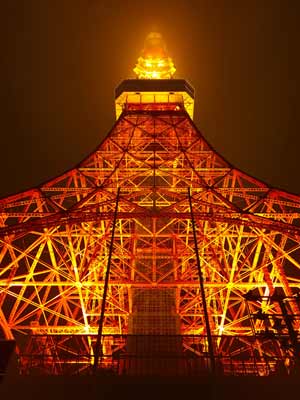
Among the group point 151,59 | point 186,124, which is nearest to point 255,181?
point 186,124

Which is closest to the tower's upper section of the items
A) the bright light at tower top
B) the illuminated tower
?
the illuminated tower

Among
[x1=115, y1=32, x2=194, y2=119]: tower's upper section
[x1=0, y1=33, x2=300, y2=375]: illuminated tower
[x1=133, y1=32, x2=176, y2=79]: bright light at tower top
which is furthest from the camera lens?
[x1=133, y1=32, x2=176, y2=79]: bright light at tower top

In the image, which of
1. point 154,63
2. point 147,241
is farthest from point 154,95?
point 147,241

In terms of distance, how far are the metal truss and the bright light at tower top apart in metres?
4.02

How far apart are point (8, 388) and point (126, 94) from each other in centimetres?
1829

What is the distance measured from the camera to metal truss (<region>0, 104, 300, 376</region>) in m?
12.2

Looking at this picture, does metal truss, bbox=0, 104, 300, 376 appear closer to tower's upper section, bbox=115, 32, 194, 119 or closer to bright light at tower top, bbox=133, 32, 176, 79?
tower's upper section, bbox=115, 32, 194, 119

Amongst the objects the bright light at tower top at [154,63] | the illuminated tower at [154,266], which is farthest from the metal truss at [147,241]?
the bright light at tower top at [154,63]

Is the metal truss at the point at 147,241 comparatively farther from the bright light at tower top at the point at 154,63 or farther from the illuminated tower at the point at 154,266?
the bright light at tower top at the point at 154,63

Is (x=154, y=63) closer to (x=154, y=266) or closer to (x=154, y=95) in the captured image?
(x=154, y=95)

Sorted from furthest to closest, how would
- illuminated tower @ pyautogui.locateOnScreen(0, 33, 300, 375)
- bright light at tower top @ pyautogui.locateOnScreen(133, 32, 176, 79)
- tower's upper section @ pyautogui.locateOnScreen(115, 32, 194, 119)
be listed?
1. bright light at tower top @ pyautogui.locateOnScreen(133, 32, 176, 79)
2. tower's upper section @ pyautogui.locateOnScreen(115, 32, 194, 119)
3. illuminated tower @ pyautogui.locateOnScreen(0, 33, 300, 375)

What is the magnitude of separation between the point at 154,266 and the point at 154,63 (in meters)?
16.1

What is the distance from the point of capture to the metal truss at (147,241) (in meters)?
12.2

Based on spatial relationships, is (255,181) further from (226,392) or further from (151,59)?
(151,59)
